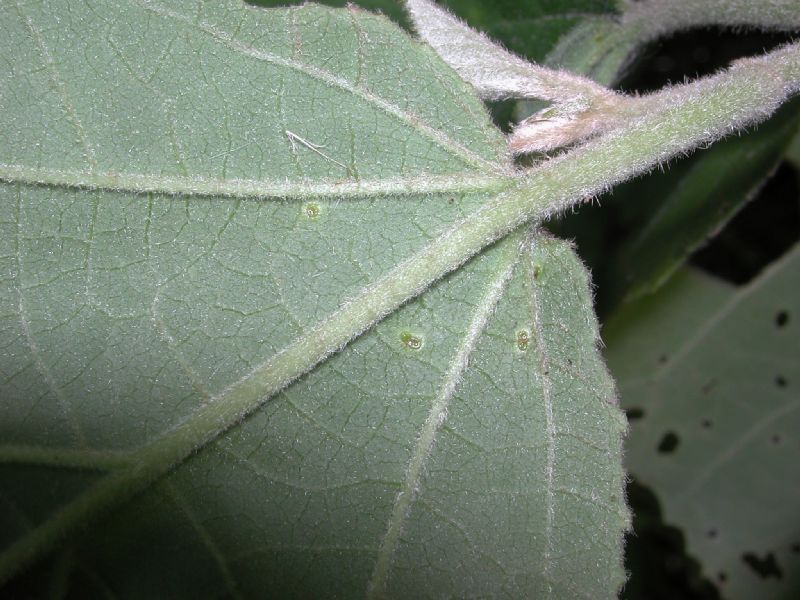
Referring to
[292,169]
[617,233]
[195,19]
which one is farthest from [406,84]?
[617,233]

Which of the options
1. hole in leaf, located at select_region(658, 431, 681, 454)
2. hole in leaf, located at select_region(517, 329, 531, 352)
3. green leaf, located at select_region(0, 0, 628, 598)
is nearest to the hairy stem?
green leaf, located at select_region(0, 0, 628, 598)

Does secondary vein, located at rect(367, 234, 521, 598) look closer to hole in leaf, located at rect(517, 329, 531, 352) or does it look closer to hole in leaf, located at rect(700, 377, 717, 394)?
hole in leaf, located at rect(517, 329, 531, 352)

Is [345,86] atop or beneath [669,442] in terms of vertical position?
atop

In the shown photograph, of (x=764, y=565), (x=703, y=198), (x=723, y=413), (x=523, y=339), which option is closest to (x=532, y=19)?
(x=703, y=198)

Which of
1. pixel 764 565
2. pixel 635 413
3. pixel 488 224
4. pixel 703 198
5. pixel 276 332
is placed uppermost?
pixel 703 198

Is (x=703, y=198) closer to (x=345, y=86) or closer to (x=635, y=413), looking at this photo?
(x=635, y=413)

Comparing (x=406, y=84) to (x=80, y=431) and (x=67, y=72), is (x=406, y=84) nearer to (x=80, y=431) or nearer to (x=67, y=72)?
(x=67, y=72)
